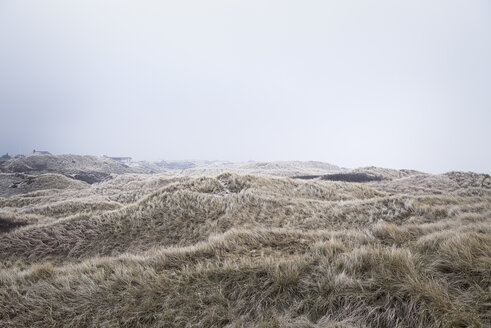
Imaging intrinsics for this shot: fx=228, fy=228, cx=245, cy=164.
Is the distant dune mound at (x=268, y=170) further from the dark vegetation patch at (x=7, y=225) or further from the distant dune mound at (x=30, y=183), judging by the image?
the distant dune mound at (x=30, y=183)

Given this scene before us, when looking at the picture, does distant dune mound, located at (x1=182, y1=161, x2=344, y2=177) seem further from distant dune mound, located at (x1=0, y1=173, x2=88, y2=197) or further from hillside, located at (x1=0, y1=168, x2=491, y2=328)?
hillside, located at (x1=0, y1=168, x2=491, y2=328)

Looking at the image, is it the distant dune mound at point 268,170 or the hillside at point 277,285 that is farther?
the distant dune mound at point 268,170

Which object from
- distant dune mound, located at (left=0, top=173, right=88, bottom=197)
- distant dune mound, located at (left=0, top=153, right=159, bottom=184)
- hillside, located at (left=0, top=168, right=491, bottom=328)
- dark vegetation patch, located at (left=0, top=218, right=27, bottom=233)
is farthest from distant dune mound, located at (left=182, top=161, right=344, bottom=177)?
hillside, located at (left=0, top=168, right=491, bottom=328)

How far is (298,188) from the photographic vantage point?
1978 cm

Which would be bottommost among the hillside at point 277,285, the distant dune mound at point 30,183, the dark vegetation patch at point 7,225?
the distant dune mound at point 30,183

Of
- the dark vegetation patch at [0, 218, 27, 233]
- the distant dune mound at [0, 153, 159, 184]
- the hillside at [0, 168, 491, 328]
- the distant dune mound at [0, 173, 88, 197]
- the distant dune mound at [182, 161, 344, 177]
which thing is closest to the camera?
the hillside at [0, 168, 491, 328]

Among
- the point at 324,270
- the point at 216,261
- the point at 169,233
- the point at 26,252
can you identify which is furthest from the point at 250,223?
the point at 26,252

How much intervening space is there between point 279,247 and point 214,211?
7.53m

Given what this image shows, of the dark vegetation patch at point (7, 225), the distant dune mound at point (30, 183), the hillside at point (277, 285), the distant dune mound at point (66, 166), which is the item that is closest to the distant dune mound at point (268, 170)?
the dark vegetation patch at point (7, 225)

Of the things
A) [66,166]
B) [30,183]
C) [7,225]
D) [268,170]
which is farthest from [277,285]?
[66,166]

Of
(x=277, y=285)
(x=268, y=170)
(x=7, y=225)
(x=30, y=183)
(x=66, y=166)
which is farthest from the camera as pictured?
(x=66, y=166)

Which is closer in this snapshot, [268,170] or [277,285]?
[277,285]

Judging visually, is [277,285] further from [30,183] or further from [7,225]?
[30,183]

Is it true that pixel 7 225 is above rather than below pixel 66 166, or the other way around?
above
